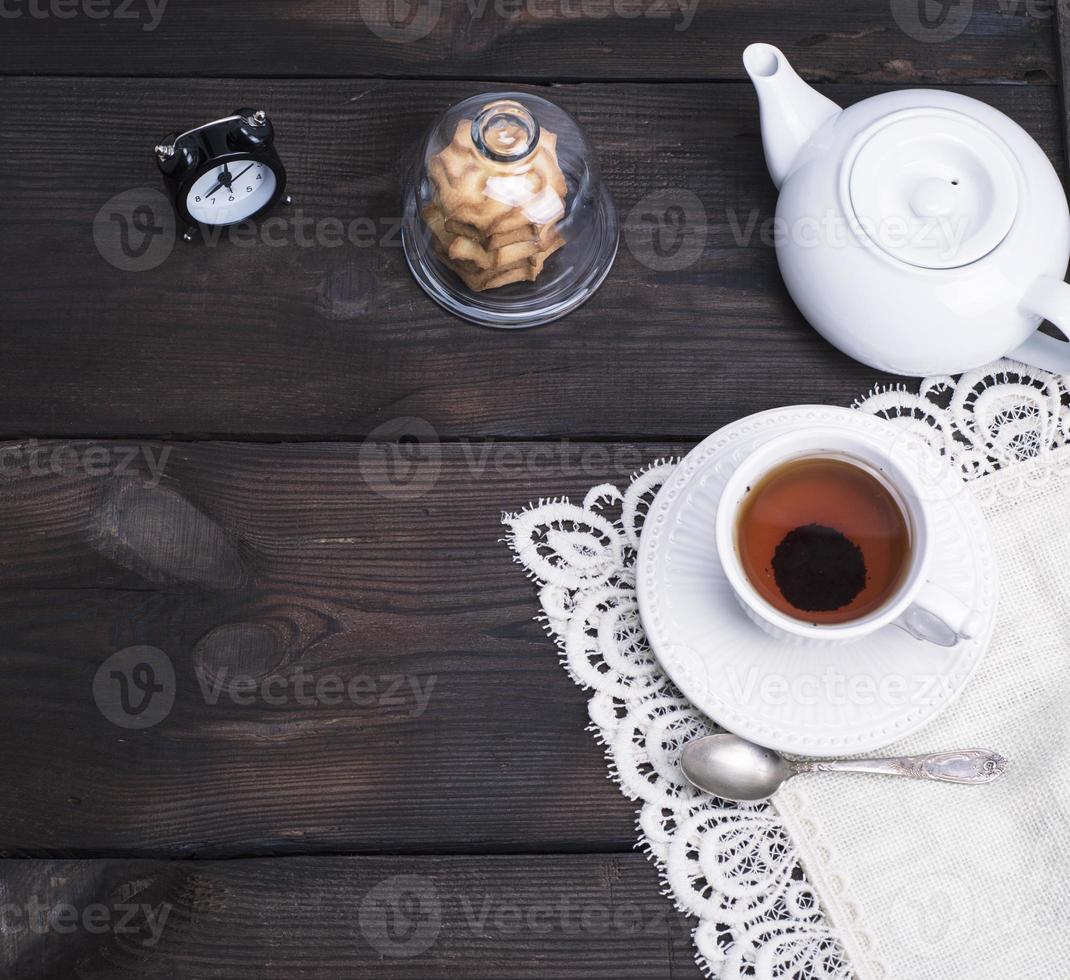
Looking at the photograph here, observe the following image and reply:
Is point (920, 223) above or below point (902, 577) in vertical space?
above

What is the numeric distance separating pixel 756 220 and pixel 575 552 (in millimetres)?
316

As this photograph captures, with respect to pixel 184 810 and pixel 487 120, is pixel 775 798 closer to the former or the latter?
pixel 184 810

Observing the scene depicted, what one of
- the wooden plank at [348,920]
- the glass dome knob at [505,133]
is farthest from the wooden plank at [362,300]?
the wooden plank at [348,920]

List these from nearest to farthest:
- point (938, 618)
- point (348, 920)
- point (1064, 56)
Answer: point (938, 618) → point (348, 920) → point (1064, 56)

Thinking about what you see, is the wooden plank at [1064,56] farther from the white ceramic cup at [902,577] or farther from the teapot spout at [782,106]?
the white ceramic cup at [902,577]

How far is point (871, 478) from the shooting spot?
0.75 metres

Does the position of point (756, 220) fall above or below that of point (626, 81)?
below

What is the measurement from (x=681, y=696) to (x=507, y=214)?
0.38 m

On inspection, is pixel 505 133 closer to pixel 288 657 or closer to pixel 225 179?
pixel 225 179

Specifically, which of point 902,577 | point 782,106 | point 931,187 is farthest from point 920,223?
point 902,577

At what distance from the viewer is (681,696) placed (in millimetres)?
814

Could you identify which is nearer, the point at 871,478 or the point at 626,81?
the point at 871,478

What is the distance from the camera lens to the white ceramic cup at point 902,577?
27.6 inches

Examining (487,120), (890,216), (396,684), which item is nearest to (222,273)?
(487,120)
